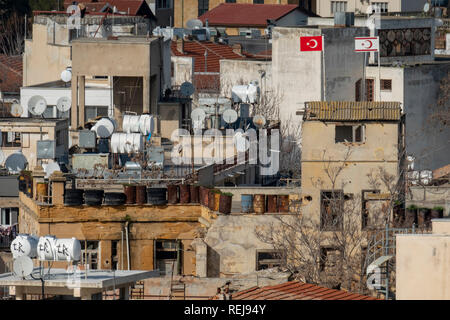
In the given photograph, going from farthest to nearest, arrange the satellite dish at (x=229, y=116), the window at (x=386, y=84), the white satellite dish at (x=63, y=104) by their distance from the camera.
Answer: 1. the window at (x=386, y=84)
2. the white satellite dish at (x=63, y=104)
3. the satellite dish at (x=229, y=116)

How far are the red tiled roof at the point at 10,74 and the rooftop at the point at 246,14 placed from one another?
12110 millimetres

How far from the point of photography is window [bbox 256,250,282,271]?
48969 mm

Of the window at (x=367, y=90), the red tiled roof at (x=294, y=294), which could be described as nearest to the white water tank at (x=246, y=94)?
the window at (x=367, y=90)

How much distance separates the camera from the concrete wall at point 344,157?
4903 centimetres

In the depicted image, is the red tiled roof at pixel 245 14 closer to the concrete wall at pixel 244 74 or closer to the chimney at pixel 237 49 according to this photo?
the chimney at pixel 237 49

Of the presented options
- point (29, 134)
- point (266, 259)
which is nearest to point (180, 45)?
point (29, 134)

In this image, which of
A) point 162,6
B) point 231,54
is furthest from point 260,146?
point 162,6

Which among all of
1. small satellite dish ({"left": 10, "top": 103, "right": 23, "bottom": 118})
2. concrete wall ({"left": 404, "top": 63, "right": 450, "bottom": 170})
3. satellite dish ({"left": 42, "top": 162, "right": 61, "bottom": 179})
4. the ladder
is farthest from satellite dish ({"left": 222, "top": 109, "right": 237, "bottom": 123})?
the ladder

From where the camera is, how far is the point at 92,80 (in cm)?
7394

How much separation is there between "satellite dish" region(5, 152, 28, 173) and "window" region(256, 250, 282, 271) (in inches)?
444

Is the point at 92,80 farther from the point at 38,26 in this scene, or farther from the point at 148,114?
the point at 38,26

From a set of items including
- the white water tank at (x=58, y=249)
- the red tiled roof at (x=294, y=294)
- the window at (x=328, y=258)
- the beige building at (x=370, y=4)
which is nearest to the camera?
the red tiled roof at (x=294, y=294)

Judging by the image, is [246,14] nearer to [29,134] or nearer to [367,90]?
[367,90]
